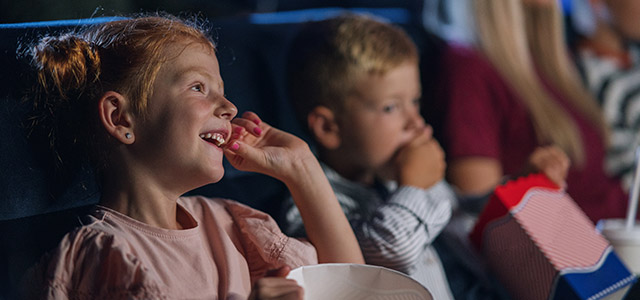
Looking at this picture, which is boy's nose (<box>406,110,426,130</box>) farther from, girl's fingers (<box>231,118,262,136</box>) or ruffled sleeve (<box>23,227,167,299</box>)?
ruffled sleeve (<box>23,227,167,299</box>)

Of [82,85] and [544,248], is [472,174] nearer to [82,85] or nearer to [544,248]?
[544,248]

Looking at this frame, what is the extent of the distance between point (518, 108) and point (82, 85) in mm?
807

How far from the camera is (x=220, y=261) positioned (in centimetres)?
54

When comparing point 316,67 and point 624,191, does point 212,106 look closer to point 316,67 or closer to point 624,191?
point 316,67

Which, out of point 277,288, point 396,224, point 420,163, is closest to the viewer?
point 277,288

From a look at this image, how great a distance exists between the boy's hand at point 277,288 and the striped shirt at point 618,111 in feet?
2.95

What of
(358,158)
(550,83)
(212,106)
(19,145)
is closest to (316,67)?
(358,158)

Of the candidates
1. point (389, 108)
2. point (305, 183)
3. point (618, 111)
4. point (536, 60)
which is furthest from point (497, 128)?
point (305, 183)

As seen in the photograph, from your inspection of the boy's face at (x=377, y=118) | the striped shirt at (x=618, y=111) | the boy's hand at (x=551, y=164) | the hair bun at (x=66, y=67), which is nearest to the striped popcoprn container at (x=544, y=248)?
the boy's hand at (x=551, y=164)

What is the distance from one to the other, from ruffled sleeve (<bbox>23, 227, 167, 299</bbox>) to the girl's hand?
141 mm

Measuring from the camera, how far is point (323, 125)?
779 millimetres

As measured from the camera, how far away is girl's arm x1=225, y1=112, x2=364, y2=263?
0.59 m

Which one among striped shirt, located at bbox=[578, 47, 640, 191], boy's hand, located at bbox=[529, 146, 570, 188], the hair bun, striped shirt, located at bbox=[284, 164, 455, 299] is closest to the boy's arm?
striped shirt, located at bbox=[284, 164, 455, 299]

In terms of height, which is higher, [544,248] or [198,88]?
[198,88]
